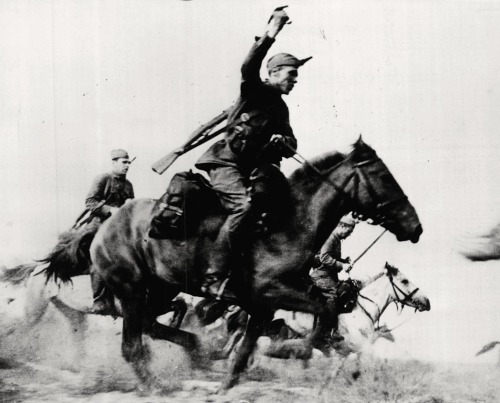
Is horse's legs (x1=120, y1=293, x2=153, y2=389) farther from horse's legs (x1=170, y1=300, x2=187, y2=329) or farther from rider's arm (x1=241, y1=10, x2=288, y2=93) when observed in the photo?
rider's arm (x1=241, y1=10, x2=288, y2=93)

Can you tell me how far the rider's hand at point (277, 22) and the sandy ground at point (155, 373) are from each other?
2.36m

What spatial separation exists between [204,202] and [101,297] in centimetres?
112

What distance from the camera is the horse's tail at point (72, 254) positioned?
6.71 metres

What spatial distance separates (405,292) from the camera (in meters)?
6.66

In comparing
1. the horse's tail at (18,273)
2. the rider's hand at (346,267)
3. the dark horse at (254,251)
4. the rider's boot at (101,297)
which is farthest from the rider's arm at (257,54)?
the horse's tail at (18,273)

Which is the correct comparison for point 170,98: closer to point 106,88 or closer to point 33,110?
point 106,88

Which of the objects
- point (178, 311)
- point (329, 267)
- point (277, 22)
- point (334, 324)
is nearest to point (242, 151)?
point (277, 22)

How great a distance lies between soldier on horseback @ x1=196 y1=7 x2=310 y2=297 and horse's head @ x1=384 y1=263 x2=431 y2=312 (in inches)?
47.6

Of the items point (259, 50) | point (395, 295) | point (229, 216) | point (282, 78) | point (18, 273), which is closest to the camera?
point (259, 50)

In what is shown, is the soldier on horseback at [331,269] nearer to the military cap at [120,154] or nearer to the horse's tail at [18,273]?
the military cap at [120,154]

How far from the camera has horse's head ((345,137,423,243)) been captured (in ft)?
21.1

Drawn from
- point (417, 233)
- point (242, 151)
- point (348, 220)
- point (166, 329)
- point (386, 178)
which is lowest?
point (166, 329)

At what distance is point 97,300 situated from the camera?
6.68m

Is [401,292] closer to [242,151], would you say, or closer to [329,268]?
[329,268]
